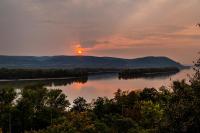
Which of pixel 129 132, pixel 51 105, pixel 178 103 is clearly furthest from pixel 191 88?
pixel 51 105

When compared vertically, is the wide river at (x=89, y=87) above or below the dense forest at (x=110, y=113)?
below

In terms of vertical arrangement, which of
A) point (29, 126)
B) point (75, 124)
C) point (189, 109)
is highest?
point (189, 109)

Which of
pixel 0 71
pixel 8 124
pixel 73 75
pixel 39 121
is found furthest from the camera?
pixel 73 75

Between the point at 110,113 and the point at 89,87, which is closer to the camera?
the point at 110,113

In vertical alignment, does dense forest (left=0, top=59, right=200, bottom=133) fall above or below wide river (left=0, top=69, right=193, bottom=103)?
above

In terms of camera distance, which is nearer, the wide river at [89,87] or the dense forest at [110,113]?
the dense forest at [110,113]

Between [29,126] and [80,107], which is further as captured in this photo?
[80,107]

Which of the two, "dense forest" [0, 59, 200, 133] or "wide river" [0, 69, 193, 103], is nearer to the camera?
"dense forest" [0, 59, 200, 133]

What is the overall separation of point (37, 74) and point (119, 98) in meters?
124

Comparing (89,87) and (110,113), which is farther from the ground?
(110,113)

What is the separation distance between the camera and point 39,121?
5291cm

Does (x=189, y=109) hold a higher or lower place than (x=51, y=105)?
higher

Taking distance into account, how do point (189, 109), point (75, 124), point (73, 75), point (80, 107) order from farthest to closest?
point (73, 75)
point (80, 107)
point (75, 124)
point (189, 109)

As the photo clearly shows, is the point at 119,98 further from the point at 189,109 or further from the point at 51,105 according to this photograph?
the point at 189,109
